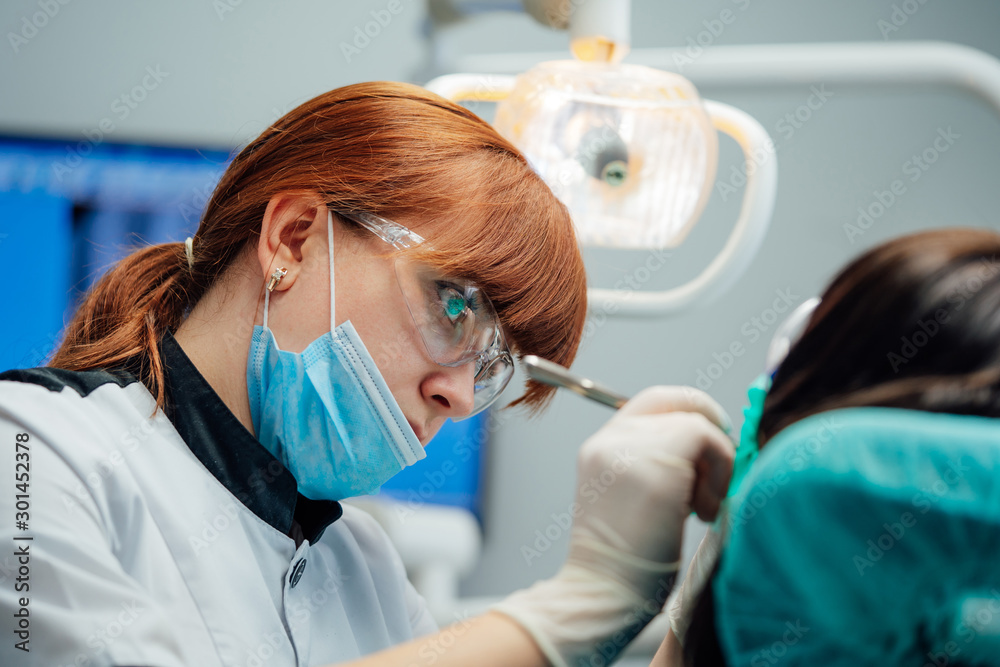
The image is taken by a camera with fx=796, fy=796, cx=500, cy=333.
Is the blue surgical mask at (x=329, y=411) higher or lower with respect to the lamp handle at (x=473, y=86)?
lower

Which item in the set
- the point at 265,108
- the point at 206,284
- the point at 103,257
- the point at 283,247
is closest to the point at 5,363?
the point at 103,257

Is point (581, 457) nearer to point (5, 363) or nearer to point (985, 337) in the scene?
point (985, 337)

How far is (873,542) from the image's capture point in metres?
0.61

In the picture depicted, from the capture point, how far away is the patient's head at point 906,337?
2.20 ft

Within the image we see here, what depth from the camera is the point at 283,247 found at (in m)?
1.08

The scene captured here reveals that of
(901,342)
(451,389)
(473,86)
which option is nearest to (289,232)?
(451,389)

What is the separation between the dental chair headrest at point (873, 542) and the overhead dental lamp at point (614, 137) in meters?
0.65

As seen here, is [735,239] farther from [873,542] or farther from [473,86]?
[873,542]

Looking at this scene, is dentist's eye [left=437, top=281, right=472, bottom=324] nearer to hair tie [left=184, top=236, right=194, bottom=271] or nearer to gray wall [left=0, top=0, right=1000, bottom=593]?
hair tie [left=184, top=236, right=194, bottom=271]

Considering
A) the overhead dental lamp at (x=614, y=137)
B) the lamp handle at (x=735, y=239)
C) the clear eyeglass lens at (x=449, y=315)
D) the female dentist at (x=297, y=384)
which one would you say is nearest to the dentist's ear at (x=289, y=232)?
the female dentist at (x=297, y=384)

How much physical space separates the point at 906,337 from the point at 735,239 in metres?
0.63

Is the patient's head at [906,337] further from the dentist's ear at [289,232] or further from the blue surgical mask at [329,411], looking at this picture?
the dentist's ear at [289,232]

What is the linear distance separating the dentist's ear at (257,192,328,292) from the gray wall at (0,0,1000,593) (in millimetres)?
1395

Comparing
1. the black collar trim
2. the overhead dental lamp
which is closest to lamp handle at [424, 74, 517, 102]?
Result: the overhead dental lamp
